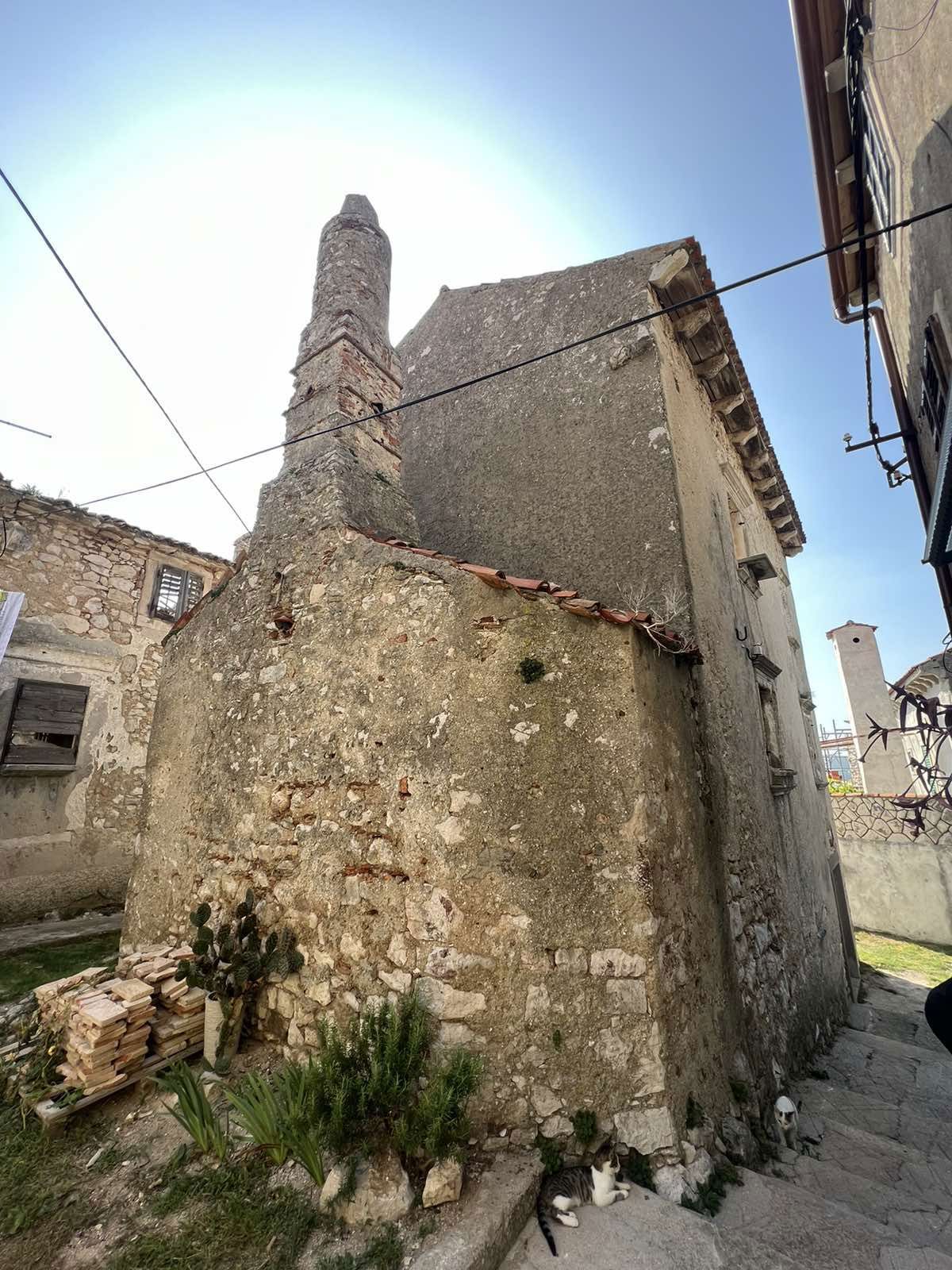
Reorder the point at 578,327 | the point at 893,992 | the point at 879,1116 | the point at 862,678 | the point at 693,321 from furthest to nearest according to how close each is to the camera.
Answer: the point at 862,678 < the point at 893,992 < the point at 578,327 < the point at 693,321 < the point at 879,1116

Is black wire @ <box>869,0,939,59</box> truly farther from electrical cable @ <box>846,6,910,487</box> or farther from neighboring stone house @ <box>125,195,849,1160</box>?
neighboring stone house @ <box>125,195,849,1160</box>

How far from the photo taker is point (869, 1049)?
6332 millimetres

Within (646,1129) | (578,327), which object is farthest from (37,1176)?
(578,327)

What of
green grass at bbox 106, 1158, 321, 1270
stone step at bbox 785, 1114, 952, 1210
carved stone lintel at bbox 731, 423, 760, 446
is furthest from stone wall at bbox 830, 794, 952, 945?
green grass at bbox 106, 1158, 321, 1270

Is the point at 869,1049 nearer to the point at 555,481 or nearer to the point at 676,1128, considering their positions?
the point at 676,1128

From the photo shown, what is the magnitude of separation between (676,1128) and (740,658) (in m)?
4.46

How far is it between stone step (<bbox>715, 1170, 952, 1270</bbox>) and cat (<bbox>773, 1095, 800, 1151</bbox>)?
2.82 ft

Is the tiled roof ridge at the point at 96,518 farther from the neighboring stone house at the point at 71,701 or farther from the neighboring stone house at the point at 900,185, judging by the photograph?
the neighboring stone house at the point at 900,185

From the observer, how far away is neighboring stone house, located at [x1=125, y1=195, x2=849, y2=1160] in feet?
10.3

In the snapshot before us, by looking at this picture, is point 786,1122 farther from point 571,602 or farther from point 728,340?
point 728,340

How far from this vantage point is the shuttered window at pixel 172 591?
9.58 m

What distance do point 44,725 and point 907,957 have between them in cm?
1642

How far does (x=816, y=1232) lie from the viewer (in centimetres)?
256

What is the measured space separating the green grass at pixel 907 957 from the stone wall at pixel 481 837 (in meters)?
9.73
